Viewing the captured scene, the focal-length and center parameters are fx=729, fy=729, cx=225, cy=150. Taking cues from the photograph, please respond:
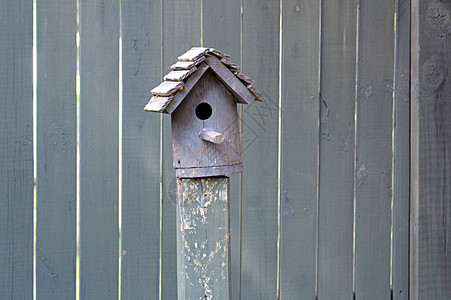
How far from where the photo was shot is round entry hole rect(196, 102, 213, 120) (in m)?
2.14

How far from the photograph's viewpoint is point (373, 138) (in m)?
3.09

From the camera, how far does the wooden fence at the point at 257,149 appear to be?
9.21ft

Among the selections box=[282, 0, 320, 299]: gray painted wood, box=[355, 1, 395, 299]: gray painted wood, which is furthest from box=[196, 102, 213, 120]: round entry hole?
box=[355, 1, 395, 299]: gray painted wood

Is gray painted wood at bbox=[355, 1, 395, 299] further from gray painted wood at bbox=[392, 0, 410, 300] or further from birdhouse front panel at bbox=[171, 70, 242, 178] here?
birdhouse front panel at bbox=[171, 70, 242, 178]

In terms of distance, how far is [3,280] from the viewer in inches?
112

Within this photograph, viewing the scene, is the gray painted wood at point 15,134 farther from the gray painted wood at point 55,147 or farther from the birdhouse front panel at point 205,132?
the birdhouse front panel at point 205,132

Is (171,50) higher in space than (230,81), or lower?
higher

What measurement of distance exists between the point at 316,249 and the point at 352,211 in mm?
224

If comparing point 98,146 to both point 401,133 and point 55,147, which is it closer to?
point 55,147

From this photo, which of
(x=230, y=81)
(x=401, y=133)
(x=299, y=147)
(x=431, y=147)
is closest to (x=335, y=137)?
(x=299, y=147)

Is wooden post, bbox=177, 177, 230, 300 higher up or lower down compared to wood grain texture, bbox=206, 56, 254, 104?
lower down

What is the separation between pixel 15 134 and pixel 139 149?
0.48 meters

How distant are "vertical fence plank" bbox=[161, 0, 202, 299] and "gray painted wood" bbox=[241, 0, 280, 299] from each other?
0.21 metres

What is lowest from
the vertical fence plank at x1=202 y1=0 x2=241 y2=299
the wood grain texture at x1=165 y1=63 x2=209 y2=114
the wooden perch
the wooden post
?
the wooden post
